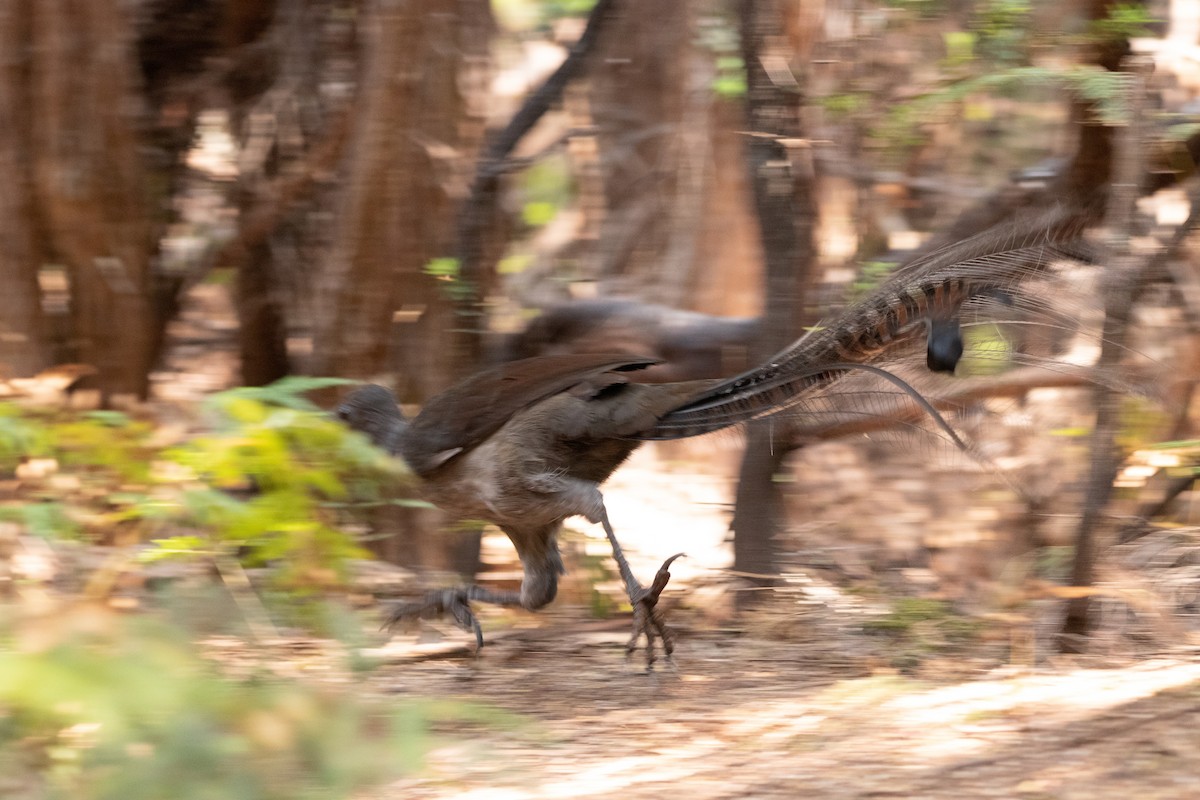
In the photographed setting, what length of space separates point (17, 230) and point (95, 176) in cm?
40

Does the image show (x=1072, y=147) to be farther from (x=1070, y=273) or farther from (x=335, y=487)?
(x=335, y=487)

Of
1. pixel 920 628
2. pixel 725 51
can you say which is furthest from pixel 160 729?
pixel 725 51

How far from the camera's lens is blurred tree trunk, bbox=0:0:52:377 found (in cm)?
478

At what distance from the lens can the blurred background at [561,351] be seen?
8.91 feet

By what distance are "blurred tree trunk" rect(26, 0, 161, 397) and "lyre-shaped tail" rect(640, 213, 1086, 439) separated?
2.58 m

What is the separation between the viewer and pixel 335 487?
3621mm

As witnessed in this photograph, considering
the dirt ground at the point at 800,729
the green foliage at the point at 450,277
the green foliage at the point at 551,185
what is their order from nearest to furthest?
the dirt ground at the point at 800,729
the green foliage at the point at 450,277
the green foliage at the point at 551,185

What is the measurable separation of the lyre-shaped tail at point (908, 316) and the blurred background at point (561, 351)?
12 cm

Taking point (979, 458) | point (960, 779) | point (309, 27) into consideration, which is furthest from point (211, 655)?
point (309, 27)

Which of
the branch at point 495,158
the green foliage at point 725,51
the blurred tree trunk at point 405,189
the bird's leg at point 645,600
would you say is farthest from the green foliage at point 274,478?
the green foliage at point 725,51

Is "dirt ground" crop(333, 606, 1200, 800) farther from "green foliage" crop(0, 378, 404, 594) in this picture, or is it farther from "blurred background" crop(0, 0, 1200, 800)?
"green foliage" crop(0, 378, 404, 594)

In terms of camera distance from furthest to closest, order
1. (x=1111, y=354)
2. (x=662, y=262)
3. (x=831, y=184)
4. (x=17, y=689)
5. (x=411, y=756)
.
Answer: (x=662, y=262), (x=831, y=184), (x=1111, y=354), (x=411, y=756), (x=17, y=689)

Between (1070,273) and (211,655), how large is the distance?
2442 mm

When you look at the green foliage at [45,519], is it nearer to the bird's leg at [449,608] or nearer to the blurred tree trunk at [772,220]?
the bird's leg at [449,608]
